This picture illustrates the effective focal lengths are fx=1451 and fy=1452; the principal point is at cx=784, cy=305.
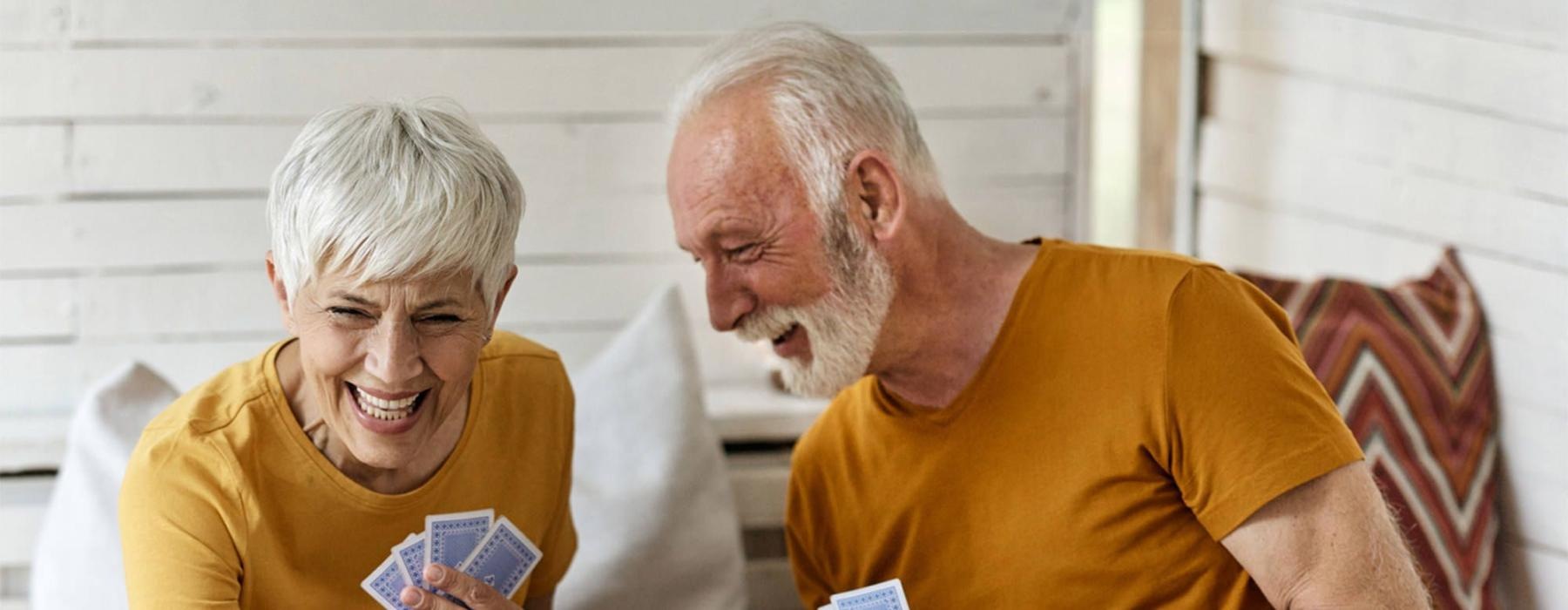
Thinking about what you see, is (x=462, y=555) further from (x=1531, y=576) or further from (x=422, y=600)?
(x=1531, y=576)

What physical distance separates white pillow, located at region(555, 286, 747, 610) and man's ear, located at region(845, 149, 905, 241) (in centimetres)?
56

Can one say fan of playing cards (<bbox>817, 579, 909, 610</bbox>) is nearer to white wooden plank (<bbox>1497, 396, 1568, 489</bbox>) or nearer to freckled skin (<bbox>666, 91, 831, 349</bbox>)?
freckled skin (<bbox>666, 91, 831, 349</bbox>)

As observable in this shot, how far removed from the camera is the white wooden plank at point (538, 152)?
2.03m

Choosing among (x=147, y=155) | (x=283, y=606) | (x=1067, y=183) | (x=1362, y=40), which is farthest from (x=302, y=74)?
(x=1362, y=40)

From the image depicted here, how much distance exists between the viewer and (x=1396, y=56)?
2.06m

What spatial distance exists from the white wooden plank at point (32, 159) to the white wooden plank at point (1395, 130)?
1753 mm

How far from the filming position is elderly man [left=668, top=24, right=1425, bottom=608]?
Result: 1.45 metres

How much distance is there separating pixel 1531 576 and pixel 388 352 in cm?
153

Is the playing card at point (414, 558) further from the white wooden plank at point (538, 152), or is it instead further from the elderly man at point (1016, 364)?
the white wooden plank at point (538, 152)

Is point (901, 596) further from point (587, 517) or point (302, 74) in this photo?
point (302, 74)

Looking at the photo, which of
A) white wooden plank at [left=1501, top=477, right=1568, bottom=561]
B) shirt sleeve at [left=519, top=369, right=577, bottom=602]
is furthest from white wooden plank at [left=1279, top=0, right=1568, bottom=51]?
shirt sleeve at [left=519, top=369, right=577, bottom=602]

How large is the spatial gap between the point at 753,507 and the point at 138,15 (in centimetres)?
111

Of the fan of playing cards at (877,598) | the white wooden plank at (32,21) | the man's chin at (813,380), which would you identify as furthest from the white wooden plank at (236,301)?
the fan of playing cards at (877,598)

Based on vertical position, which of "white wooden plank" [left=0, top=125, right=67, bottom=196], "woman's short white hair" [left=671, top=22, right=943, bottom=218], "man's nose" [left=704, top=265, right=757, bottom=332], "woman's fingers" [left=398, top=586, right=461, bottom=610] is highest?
"woman's short white hair" [left=671, top=22, right=943, bottom=218]
